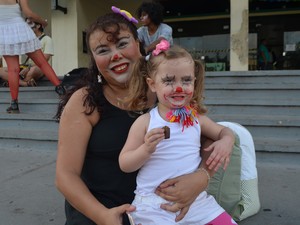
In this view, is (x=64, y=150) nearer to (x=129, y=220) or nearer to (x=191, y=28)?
(x=129, y=220)

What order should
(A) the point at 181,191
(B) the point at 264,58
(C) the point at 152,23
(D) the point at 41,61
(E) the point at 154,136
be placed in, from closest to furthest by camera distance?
1. (E) the point at 154,136
2. (A) the point at 181,191
3. (D) the point at 41,61
4. (C) the point at 152,23
5. (B) the point at 264,58

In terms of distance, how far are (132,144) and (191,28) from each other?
34.6ft

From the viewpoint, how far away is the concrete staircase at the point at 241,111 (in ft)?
12.4

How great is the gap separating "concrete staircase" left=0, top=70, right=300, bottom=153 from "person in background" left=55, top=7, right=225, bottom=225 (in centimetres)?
217

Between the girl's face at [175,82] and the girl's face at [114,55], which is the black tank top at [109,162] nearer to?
the girl's face at [114,55]

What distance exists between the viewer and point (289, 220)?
7.38ft

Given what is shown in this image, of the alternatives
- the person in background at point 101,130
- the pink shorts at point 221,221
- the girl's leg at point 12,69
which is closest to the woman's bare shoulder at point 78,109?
the person in background at point 101,130

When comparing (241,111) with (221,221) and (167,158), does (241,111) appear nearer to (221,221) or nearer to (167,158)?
(221,221)

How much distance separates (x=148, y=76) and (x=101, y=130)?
1.15 ft

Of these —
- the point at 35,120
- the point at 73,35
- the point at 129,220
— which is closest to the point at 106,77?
the point at 129,220

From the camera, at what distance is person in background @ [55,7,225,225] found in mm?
1595

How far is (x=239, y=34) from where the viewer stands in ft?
24.0

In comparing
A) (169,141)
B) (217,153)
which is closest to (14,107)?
(169,141)

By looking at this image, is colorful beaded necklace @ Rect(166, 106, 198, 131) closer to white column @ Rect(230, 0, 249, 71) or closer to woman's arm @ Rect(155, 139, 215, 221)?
woman's arm @ Rect(155, 139, 215, 221)
